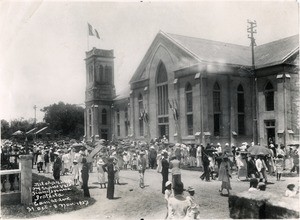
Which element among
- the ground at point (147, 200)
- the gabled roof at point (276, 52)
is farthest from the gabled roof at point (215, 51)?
the ground at point (147, 200)

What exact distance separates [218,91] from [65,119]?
40.9 meters

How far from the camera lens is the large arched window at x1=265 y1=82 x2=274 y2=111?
27.6 meters

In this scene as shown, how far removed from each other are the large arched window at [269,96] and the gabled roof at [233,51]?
1.77 meters

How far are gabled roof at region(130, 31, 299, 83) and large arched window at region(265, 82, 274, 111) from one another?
1765 millimetres

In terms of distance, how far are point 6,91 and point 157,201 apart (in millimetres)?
6195

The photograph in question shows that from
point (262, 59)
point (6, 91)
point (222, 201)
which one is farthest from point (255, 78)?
point (6, 91)

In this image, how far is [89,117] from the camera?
159ft

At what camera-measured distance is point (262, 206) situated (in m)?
7.27

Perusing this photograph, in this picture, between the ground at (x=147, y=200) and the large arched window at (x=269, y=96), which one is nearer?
the ground at (x=147, y=200)

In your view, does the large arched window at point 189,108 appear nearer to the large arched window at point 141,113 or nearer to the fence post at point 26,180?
the large arched window at point 141,113

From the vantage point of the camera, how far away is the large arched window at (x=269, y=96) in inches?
Answer: 1085

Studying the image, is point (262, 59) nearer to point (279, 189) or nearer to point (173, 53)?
point (173, 53)

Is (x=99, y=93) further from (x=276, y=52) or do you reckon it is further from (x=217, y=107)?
(x=276, y=52)

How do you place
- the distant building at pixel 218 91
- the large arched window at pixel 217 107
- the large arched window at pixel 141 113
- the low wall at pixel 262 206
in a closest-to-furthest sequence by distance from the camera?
the low wall at pixel 262 206, the distant building at pixel 218 91, the large arched window at pixel 217 107, the large arched window at pixel 141 113
